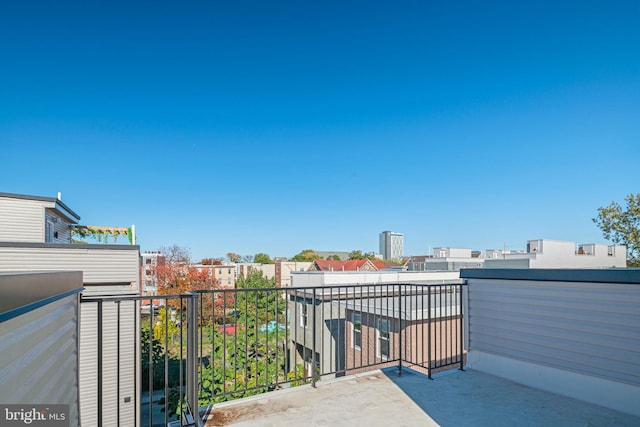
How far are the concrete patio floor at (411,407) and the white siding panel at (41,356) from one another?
1.35 m

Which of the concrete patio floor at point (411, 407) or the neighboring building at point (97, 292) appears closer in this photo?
the concrete patio floor at point (411, 407)

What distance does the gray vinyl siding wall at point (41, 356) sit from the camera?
100cm

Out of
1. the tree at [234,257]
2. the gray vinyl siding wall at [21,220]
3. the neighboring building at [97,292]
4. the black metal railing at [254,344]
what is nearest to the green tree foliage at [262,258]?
the tree at [234,257]

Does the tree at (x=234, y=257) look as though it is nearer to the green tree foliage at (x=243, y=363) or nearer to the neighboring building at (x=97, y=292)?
the green tree foliage at (x=243, y=363)

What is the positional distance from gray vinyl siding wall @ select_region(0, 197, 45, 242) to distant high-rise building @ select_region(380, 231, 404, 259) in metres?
92.6

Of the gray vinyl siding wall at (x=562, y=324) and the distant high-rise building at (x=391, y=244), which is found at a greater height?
the gray vinyl siding wall at (x=562, y=324)

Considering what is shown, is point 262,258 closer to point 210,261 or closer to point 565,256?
point 210,261

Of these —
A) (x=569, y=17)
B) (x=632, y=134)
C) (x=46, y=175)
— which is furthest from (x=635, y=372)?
(x=46, y=175)

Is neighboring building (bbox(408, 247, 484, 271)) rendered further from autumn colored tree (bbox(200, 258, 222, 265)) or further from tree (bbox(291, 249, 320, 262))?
tree (bbox(291, 249, 320, 262))

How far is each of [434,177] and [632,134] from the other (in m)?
13.5

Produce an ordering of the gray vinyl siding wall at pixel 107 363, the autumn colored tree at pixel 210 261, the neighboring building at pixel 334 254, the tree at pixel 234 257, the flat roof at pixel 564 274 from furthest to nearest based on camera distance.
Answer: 1. the neighboring building at pixel 334 254
2. the tree at pixel 234 257
3. the autumn colored tree at pixel 210 261
4. the gray vinyl siding wall at pixel 107 363
5. the flat roof at pixel 564 274

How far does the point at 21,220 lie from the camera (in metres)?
9.77

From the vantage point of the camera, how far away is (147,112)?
15664mm

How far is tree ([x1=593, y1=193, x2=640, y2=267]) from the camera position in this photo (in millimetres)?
16344
